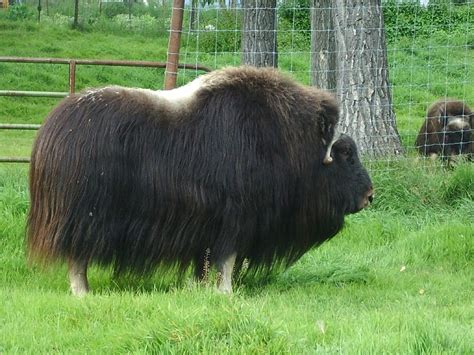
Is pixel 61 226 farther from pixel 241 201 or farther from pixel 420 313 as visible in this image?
pixel 420 313

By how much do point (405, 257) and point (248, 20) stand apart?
4.36 m

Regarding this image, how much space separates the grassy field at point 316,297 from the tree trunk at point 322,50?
1321 millimetres

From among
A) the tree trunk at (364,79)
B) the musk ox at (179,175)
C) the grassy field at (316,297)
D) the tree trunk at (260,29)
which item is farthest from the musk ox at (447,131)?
the musk ox at (179,175)

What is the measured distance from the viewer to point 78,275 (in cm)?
467

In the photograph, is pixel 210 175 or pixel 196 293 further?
pixel 210 175

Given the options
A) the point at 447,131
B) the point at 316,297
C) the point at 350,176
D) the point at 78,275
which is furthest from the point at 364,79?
the point at 78,275

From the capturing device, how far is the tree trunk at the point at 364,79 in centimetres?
712

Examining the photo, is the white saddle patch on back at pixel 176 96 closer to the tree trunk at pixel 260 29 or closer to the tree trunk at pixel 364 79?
the tree trunk at pixel 364 79

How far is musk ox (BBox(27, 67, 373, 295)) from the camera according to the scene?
14.8 ft

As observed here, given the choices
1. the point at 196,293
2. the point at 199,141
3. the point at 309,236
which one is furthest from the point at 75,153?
the point at 309,236

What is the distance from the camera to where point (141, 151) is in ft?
15.1

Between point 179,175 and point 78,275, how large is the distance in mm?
741

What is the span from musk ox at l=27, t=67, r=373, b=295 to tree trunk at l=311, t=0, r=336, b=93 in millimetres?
3384

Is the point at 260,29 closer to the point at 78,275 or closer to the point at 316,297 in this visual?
the point at 316,297
